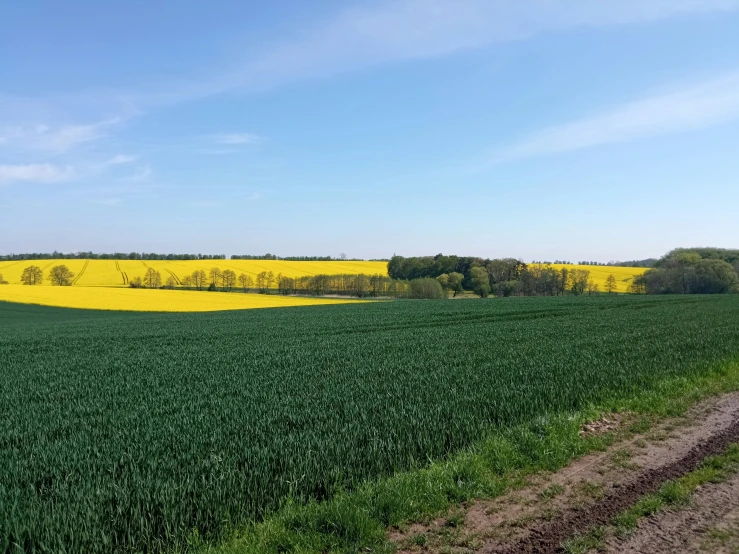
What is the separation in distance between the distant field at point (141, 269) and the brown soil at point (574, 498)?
3672 inches

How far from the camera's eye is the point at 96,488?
537 cm

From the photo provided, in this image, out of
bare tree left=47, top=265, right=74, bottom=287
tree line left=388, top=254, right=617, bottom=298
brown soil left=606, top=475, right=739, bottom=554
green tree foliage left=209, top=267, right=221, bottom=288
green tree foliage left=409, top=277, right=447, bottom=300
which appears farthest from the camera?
green tree foliage left=209, top=267, right=221, bottom=288

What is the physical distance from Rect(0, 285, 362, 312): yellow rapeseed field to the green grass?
39243mm

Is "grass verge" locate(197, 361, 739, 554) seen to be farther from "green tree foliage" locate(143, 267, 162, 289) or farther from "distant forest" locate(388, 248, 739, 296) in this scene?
"green tree foliage" locate(143, 267, 162, 289)

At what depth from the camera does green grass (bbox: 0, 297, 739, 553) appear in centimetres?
497

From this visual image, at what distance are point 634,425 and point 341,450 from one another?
538cm

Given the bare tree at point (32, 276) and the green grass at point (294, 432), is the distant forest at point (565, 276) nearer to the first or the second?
the bare tree at point (32, 276)

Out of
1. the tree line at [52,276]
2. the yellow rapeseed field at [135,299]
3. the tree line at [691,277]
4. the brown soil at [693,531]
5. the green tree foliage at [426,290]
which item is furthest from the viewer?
the tree line at [52,276]

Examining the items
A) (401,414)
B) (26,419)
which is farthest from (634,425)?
(26,419)

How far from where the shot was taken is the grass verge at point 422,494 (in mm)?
4832

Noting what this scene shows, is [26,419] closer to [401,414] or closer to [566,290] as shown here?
[401,414]

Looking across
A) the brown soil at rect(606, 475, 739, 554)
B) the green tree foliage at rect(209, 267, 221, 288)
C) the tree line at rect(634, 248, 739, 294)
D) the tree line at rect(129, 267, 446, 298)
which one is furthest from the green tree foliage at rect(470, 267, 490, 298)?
the brown soil at rect(606, 475, 739, 554)

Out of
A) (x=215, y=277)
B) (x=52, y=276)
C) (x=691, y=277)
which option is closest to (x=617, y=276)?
(x=691, y=277)

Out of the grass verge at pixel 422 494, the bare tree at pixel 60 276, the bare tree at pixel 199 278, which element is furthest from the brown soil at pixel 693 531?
the bare tree at pixel 60 276
